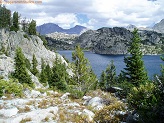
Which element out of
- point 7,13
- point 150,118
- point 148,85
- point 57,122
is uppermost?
point 7,13

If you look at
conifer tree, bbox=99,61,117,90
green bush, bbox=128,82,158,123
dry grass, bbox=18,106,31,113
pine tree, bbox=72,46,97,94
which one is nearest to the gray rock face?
conifer tree, bbox=99,61,117,90

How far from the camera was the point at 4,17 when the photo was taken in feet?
489

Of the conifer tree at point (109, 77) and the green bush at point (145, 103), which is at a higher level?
the green bush at point (145, 103)

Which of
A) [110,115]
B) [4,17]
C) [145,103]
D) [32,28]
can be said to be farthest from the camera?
[32,28]

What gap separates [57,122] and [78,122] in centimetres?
135

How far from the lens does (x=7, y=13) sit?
156 meters

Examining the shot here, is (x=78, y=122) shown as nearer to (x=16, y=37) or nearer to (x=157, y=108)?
(x=157, y=108)

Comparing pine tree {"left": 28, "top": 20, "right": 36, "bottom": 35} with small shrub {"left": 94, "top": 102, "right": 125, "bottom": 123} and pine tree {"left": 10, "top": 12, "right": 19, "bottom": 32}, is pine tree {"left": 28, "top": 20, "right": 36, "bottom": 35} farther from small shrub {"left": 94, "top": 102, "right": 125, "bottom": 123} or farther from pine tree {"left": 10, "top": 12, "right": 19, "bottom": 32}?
small shrub {"left": 94, "top": 102, "right": 125, "bottom": 123}

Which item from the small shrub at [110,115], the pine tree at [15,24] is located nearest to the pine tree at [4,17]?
the pine tree at [15,24]

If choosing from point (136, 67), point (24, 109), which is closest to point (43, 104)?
point (24, 109)

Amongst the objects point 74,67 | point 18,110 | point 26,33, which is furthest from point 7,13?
point 18,110

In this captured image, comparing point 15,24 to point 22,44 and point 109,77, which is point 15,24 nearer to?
point 22,44

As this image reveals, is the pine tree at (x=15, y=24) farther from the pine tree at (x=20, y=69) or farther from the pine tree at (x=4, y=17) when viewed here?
the pine tree at (x=20, y=69)

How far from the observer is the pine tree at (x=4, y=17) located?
478ft
